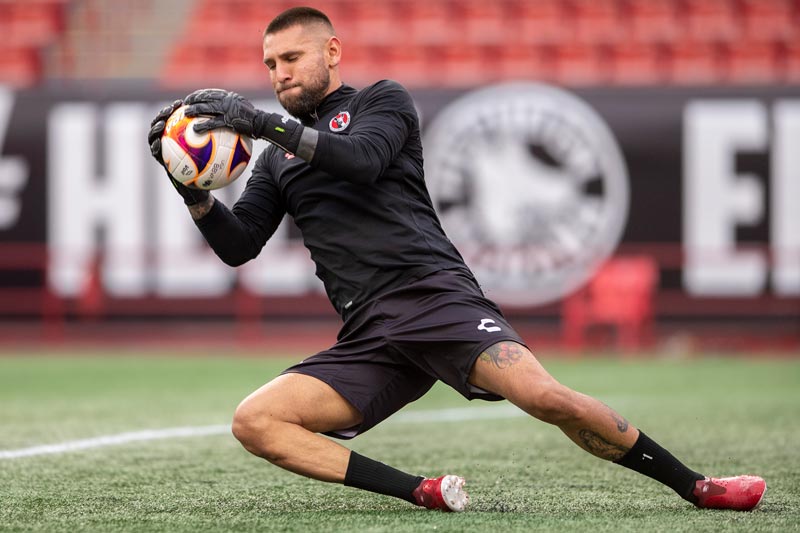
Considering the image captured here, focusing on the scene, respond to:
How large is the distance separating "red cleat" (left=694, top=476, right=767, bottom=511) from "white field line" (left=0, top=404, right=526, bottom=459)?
3366 mm

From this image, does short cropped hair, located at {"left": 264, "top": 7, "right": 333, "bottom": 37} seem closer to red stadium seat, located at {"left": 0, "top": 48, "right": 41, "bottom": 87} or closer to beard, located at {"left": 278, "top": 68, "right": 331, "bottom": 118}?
beard, located at {"left": 278, "top": 68, "right": 331, "bottom": 118}

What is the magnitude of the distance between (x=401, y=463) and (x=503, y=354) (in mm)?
1893

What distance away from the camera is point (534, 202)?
13906 mm

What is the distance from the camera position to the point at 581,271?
45.6 ft

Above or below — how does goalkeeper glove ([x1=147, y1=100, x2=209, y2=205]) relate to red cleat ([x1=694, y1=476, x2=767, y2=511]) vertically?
above

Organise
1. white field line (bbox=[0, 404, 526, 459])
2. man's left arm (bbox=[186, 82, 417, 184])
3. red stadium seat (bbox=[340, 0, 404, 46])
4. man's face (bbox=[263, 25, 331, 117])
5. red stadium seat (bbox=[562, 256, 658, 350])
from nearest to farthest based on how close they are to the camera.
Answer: man's left arm (bbox=[186, 82, 417, 184]) → man's face (bbox=[263, 25, 331, 117]) → white field line (bbox=[0, 404, 526, 459]) → red stadium seat (bbox=[562, 256, 658, 350]) → red stadium seat (bbox=[340, 0, 404, 46])

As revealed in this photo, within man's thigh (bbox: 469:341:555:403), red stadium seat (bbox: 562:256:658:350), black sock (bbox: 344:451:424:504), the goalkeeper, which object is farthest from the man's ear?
red stadium seat (bbox: 562:256:658:350)

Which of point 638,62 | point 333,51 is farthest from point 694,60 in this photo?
point 333,51

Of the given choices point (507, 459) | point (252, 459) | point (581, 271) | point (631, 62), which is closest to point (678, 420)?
point (507, 459)

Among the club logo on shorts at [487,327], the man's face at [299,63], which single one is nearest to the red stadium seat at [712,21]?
the man's face at [299,63]

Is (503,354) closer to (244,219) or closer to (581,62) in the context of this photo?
(244,219)

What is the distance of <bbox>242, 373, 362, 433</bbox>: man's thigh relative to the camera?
171 inches

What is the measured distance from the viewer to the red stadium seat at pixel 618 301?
13.8 meters

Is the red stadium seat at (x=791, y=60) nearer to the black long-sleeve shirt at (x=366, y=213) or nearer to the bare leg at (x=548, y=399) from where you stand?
the black long-sleeve shirt at (x=366, y=213)
